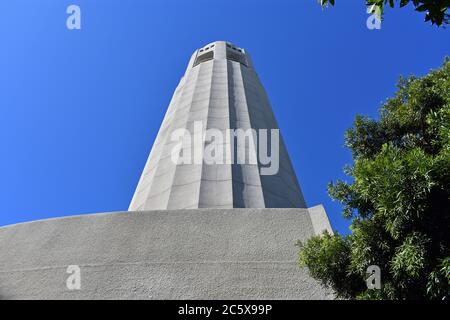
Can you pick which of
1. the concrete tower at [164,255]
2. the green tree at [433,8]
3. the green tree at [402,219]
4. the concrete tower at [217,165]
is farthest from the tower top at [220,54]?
the green tree at [433,8]

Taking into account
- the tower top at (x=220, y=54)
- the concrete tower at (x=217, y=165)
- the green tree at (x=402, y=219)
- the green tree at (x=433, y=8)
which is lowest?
the green tree at (x=402, y=219)

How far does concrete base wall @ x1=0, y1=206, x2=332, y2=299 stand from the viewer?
893 centimetres

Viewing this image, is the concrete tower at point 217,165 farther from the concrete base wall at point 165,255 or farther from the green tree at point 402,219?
the green tree at point 402,219

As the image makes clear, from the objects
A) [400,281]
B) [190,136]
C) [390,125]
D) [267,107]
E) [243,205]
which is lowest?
[400,281]

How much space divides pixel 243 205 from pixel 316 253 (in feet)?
24.2

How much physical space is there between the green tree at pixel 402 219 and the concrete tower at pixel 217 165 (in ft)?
24.1

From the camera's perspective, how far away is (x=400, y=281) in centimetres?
621

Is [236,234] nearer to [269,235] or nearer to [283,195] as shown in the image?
[269,235]

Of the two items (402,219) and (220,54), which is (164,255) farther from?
(220,54)

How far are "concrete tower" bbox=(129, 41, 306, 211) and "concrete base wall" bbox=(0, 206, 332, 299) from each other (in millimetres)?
4169

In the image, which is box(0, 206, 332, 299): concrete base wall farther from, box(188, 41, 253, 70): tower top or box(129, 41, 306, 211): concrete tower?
box(188, 41, 253, 70): tower top

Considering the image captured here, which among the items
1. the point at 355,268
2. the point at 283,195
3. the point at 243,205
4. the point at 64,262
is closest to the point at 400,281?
the point at 355,268

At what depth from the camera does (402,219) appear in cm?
618

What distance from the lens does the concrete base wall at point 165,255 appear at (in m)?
8.93
